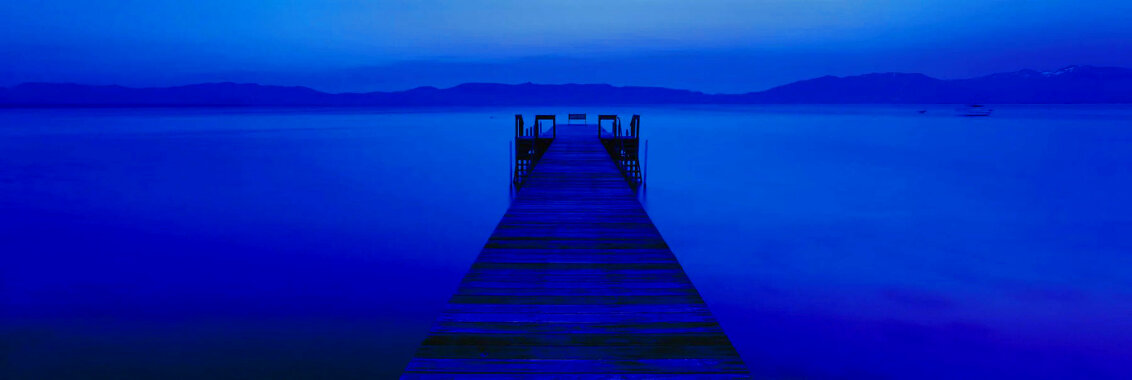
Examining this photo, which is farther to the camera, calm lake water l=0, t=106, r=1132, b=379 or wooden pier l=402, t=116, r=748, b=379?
calm lake water l=0, t=106, r=1132, b=379

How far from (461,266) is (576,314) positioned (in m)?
6.81

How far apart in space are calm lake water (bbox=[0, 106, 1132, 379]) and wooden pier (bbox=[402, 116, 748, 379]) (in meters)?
1.92

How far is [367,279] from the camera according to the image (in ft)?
34.0

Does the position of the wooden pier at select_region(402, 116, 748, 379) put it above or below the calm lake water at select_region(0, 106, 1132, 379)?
above

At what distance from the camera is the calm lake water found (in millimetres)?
7336

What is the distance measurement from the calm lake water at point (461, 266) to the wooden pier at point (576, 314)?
1.92 meters

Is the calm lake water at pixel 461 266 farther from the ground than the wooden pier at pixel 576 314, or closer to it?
closer to it

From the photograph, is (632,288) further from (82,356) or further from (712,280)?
(82,356)

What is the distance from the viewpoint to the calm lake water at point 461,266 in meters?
7.34

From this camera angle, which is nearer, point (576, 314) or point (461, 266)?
point (576, 314)

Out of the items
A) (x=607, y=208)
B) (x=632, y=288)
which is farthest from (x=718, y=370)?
(x=607, y=208)

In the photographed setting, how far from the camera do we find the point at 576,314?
5000 millimetres

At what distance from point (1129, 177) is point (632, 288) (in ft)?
87.8

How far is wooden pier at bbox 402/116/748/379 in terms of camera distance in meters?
4.09
